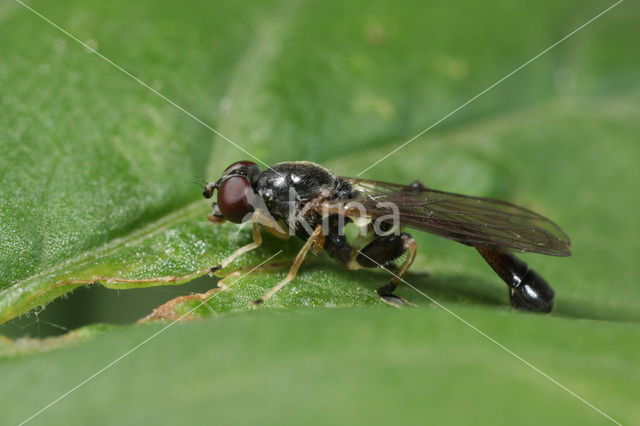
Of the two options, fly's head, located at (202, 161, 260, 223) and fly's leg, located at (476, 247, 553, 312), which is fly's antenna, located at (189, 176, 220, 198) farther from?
fly's leg, located at (476, 247, 553, 312)

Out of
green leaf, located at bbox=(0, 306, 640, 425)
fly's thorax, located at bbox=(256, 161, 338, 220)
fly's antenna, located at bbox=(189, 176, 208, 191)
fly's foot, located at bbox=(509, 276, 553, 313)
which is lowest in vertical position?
green leaf, located at bbox=(0, 306, 640, 425)

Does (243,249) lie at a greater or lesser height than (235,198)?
lesser

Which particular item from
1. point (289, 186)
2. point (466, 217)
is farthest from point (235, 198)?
point (466, 217)

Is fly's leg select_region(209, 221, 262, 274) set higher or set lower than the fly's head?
lower

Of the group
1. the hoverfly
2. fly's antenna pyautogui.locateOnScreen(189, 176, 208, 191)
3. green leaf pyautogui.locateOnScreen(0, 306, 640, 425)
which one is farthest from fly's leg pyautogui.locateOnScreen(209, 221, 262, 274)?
green leaf pyautogui.locateOnScreen(0, 306, 640, 425)

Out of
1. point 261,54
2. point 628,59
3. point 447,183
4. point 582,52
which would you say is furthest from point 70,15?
point 628,59

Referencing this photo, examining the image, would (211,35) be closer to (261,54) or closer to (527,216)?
(261,54)

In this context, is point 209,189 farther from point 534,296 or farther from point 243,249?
point 534,296

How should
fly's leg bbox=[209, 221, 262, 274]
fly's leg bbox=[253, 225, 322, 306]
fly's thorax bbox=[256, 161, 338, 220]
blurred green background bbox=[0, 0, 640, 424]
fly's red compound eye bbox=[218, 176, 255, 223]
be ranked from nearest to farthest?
1. blurred green background bbox=[0, 0, 640, 424]
2. fly's leg bbox=[253, 225, 322, 306]
3. fly's leg bbox=[209, 221, 262, 274]
4. fly's red compound eye bbox=[218, 176, 255, 223]
5. fly's thorax bbox=[256, 161, 338, 220]
